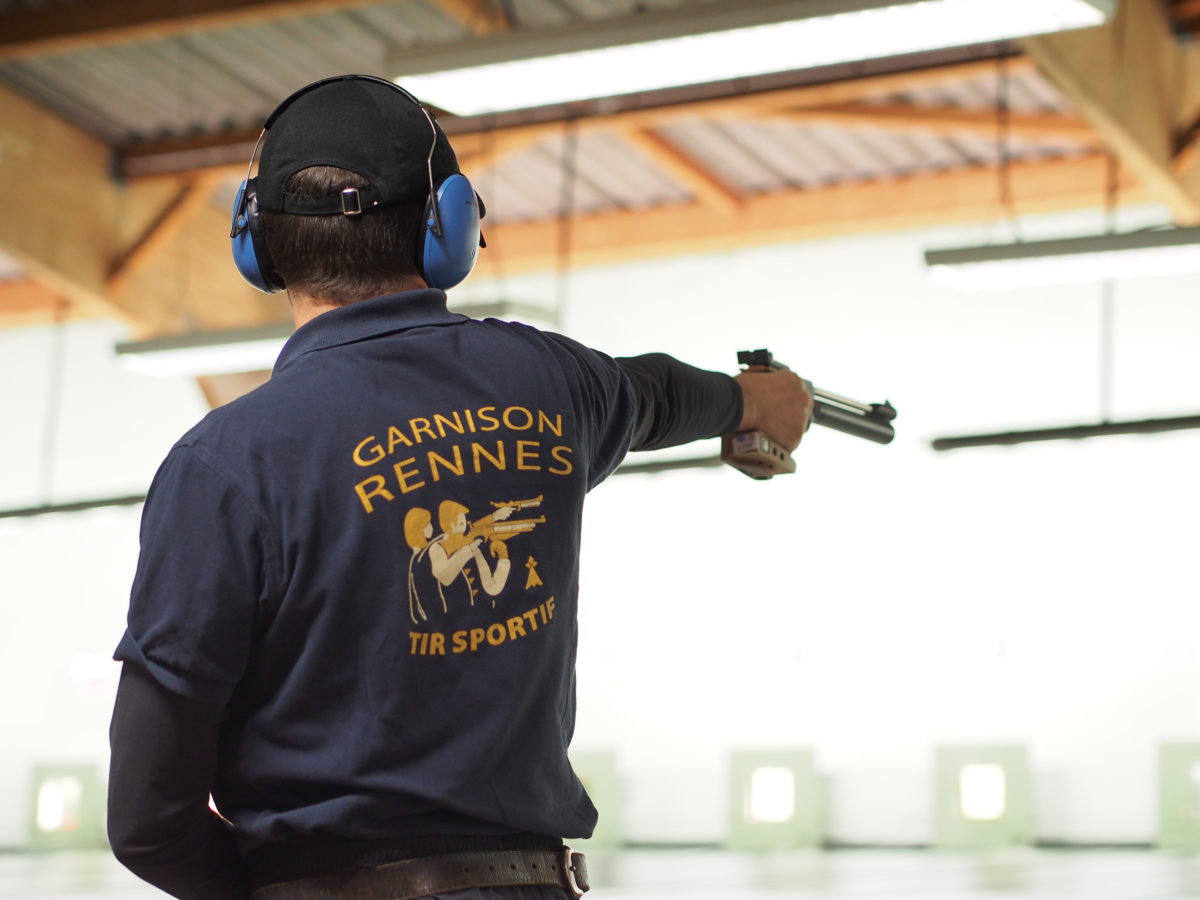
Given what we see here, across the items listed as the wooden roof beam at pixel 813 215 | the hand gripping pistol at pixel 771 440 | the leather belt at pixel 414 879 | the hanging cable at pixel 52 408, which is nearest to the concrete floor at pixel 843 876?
the hanging cable at pixel 52 408

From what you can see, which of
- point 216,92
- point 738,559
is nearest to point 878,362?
point 738,559

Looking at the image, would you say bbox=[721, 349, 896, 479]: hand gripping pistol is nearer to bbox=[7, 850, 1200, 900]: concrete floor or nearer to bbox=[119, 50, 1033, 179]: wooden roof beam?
bbox=[7, 850, 1200, 900]: concrete floor

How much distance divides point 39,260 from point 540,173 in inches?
117

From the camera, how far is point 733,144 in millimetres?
9008

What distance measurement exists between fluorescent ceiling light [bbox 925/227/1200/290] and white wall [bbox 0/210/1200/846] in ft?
11.5

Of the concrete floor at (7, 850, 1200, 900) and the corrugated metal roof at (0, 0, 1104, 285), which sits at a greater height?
the corrugated metal roof at (0, 0, 1104, 285)

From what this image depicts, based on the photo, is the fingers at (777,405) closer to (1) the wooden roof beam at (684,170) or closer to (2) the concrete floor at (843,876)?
(2) the concrete floor at (843,876)

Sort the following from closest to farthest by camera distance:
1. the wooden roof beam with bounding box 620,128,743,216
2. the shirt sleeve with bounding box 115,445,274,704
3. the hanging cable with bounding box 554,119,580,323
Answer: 1. the shirt sleeve with bounding box 115,445,274,704
2. the hanging cable with bounding box 554,119,580,323
3. the wooden roof beam with bounding box 620,128,743,216

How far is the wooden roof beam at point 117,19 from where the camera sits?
250 inches

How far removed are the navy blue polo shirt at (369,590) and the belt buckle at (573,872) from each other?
22 mm

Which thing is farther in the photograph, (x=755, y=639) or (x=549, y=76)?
(x=755, y=639)

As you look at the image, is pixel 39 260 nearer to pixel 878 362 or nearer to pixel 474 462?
pixel 878 362

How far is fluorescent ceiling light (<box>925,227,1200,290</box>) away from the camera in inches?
225

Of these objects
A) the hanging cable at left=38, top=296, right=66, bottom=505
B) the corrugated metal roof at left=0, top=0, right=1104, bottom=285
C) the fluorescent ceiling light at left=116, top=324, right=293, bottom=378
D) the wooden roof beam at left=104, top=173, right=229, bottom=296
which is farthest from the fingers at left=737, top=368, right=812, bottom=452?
the hanging cable at left=38, top=296, right=66, bottom=505
